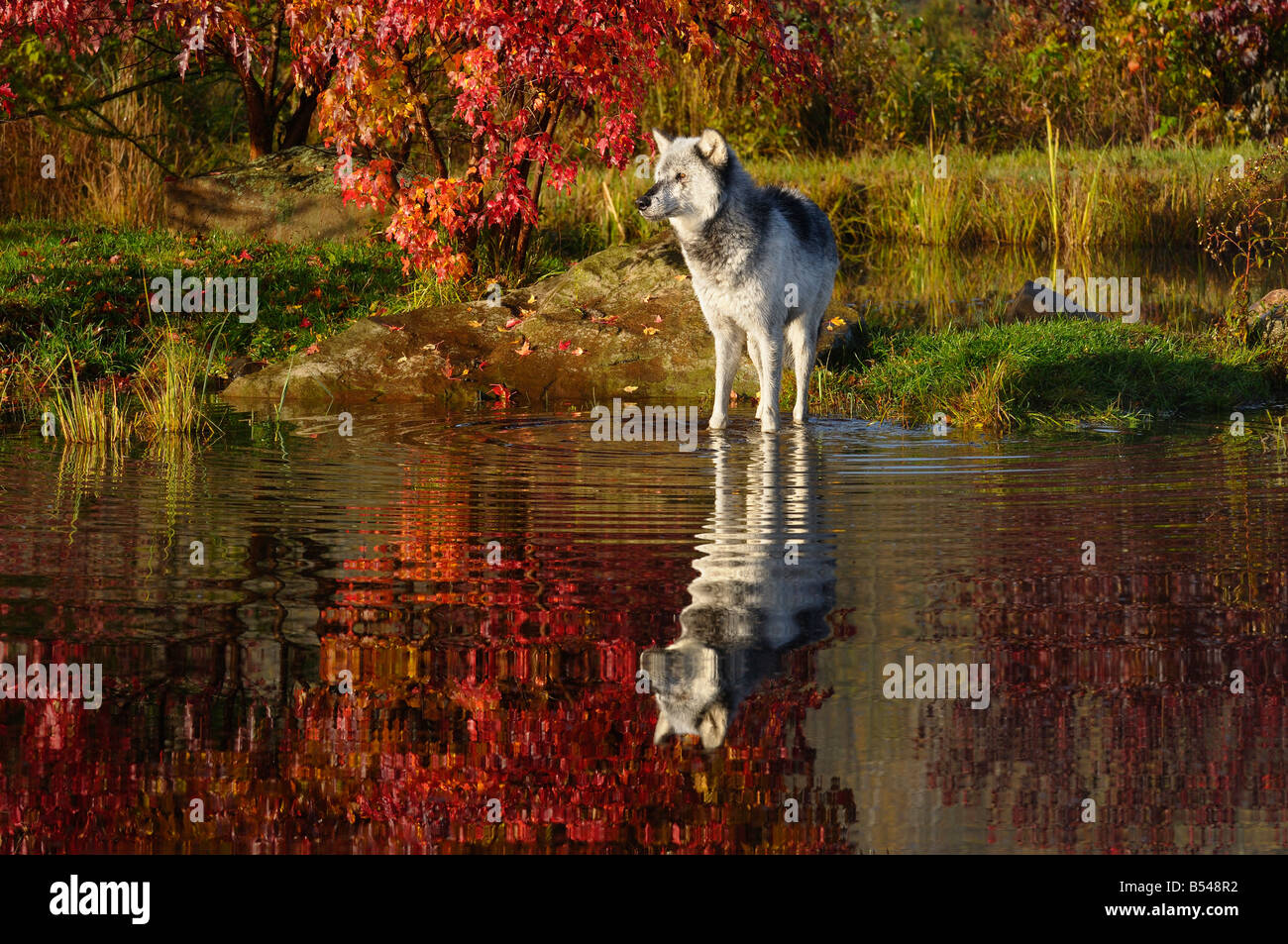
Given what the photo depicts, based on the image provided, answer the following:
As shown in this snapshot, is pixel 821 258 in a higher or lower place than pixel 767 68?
lower

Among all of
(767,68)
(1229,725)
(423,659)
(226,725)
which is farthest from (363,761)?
(767,68)

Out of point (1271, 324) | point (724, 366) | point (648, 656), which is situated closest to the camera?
point (648, 656)

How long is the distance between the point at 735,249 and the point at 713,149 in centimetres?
70

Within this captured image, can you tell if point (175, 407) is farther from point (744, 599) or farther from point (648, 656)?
point (648, 656)

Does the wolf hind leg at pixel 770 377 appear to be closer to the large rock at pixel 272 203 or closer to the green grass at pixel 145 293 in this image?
the green grass at pixel 145 293

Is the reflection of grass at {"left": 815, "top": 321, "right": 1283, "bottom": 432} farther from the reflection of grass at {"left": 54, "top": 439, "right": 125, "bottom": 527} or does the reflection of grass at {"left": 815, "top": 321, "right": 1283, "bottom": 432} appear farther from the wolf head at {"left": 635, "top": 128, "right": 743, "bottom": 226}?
the reflection of grass at {"left": 54, "top": 439, "right": 125, "bottom": 527}

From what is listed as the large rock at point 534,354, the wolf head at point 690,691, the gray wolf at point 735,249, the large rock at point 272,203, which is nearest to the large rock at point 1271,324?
the large rock at point 534,354

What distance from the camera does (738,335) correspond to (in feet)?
42.0

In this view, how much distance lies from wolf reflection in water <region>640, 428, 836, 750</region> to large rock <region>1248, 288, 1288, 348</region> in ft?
20.4

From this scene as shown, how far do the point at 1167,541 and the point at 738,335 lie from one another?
4.93 meters

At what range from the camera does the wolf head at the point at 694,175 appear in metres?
11.8

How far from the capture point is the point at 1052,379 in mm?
13766

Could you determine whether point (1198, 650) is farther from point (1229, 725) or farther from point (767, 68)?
point (767, 68)

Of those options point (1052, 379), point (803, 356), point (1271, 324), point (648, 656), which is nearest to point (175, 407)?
point (803, 356)
